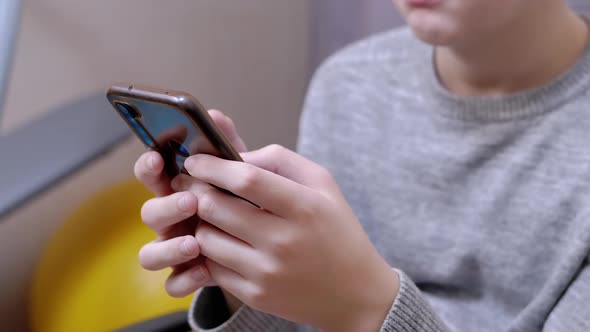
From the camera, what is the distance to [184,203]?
44 centimetres

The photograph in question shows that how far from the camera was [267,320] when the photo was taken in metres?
0.60

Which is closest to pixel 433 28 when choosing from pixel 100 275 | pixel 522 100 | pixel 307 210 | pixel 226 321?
pixel 522 100

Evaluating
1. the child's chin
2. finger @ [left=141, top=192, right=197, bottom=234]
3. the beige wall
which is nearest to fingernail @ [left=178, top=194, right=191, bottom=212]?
finger @ [left=141, top=192, right=197, bottom=234]

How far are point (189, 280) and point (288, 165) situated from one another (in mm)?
147

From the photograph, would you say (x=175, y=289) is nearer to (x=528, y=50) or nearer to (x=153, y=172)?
(x=153, y=172)

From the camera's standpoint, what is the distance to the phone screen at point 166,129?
1.25 feet

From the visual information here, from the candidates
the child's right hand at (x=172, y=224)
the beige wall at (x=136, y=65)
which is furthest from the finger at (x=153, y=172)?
the beige wall at (x=136, y=65)

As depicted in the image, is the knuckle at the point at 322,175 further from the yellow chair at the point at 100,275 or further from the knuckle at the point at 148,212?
the yellow chair at the point at 100,275

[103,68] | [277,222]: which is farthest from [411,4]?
[103,68]

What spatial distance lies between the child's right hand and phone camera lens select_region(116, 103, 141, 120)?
46mm

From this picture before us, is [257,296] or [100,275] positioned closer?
[257,296]

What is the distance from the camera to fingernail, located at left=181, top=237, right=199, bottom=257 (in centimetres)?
45

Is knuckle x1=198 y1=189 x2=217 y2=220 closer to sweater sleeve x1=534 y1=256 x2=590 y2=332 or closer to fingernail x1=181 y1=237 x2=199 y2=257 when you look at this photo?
fingernail x1=181 y1=237 x2=199 y2=257

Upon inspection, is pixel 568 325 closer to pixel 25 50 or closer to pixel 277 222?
pixel 277 222
